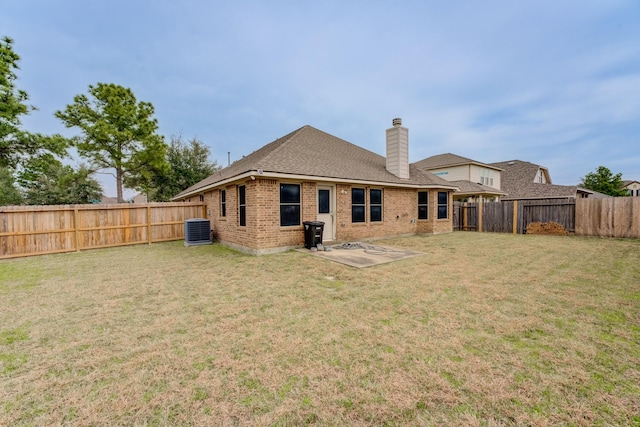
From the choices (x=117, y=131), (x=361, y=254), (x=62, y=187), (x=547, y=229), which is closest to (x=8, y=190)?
(x=62, y=187)

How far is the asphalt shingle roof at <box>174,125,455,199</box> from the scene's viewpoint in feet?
29.0

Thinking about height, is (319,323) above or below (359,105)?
below

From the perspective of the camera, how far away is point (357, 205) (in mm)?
10617

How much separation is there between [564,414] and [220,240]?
1127cm

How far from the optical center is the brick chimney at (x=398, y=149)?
40.6 ft

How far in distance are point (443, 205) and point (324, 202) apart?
8.00m

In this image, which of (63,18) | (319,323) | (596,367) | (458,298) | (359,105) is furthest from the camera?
(359,105)

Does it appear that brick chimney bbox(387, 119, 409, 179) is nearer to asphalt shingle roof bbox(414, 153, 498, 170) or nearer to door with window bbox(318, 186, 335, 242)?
door with window bbox(318, 186, 335, 242)

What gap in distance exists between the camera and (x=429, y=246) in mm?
9523

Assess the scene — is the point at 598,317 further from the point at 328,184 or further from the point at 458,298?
the point at 328,184

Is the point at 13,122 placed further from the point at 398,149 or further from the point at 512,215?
the point at 512,215

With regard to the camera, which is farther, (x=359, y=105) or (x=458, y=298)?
(x=359, y=105)

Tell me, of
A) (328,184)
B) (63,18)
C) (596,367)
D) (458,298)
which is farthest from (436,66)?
(63,18)

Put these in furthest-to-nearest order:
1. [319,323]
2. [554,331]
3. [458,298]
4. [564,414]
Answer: [458,298] → [319,323] → [554,331] → [564,414]
